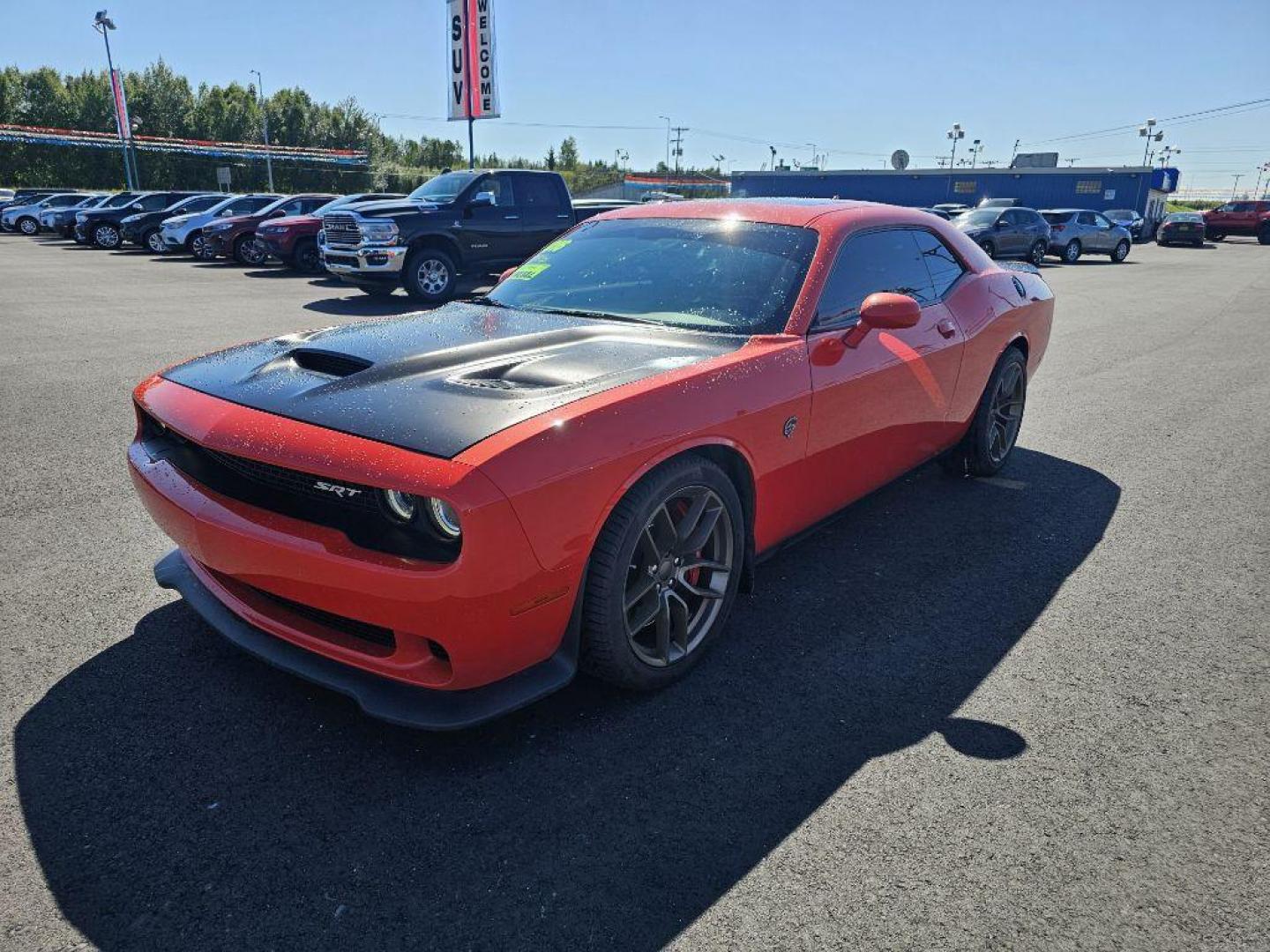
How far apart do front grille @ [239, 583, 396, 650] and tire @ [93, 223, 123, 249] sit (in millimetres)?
26480

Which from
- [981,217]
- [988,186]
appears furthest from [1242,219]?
[981,217]

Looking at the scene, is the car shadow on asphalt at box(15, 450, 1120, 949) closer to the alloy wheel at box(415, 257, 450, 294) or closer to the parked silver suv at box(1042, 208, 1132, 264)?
the alloy wheel at box(415, 257, 450, 294)

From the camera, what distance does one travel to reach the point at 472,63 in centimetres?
2675

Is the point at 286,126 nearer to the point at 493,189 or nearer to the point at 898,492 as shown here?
the point at 493,189

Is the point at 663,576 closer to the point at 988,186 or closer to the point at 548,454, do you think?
the point at 548,454

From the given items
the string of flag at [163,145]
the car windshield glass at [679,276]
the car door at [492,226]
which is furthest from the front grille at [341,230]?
the string of flag at [163,145]

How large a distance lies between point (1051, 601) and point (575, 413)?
2.23m

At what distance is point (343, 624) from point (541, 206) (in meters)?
11.7

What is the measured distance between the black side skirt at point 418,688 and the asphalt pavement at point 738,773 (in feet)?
0.78

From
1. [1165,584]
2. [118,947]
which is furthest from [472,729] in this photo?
[1165,584]

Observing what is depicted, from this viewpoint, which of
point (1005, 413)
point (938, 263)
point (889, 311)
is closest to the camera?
point (889, 311)

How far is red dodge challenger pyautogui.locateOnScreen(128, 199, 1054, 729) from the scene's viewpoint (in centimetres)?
211

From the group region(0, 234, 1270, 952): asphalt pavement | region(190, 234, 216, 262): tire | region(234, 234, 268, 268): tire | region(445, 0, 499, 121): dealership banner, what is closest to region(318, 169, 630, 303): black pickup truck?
region(234, 234, 268, 268): tire

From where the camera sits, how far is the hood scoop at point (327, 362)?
8.68 feet
